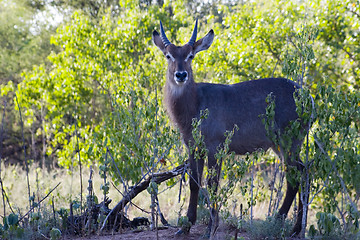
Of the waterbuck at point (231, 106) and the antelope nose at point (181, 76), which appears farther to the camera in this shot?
the waterbuck at point (231, 106)

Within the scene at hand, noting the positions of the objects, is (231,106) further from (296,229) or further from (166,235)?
(166,235)

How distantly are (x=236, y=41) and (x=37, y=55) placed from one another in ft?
40.0

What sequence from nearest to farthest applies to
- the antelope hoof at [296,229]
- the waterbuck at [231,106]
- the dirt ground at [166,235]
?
1. the dirt ground at [166,235]
2. the antelope hoof at [296,229]
3. the waterbuck at [231,106]

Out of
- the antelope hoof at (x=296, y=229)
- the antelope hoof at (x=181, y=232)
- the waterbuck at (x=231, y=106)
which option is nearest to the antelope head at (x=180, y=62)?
the waterbuck at (x=231, y=106)

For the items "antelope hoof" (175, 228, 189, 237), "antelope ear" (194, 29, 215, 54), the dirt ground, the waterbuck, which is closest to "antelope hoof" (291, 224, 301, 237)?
the waterbuck

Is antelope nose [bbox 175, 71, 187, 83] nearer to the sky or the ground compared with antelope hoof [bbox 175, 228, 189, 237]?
nearer to the sky

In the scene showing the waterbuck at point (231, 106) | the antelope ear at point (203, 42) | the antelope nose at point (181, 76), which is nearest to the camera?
the antelope nose at point (181, 76)

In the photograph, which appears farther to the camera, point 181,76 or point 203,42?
point 203,42

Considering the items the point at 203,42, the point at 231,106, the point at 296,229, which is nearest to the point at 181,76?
the point at 231,106

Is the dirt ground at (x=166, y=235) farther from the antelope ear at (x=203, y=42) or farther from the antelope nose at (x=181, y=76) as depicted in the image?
the antelope ear at (x=203, y=42)

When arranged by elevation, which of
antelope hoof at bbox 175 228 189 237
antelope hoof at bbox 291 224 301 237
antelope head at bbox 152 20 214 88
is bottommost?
antelope hoof at bbox 291 224 301 237

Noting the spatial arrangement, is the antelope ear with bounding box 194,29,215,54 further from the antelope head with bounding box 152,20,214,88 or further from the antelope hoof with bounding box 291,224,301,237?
the antelope hoof with bounding box 291,224,301,237

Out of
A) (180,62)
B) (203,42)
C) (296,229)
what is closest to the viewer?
(296,229)

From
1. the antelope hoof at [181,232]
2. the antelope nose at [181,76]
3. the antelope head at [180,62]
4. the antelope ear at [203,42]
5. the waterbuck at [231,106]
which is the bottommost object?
the antelope hoof at [181,232]
